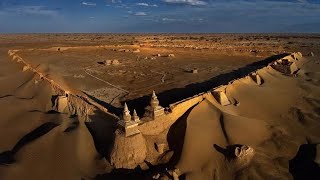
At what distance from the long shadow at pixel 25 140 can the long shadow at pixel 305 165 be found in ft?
30.4

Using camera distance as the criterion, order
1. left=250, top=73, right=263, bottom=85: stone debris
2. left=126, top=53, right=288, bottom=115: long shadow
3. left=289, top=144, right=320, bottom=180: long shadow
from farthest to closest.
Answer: left=250, top=73, right=263, bottom=85: stone debris, left=126, top=53, right=288, bottom=115: long shadow, left=289, top=144, right=320, bottom=180: long shadow

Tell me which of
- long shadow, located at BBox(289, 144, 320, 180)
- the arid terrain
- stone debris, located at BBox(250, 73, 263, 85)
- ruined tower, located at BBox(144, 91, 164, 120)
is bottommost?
long shadow, located at BBox(289, 144, 320, 180)

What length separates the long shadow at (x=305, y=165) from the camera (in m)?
10.3

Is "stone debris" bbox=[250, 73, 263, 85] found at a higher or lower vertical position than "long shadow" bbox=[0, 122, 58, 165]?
higher

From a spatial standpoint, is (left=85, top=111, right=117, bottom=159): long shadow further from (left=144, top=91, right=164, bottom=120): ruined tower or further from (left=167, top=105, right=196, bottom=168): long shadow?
(left=167, top=105, right=196, bottom=168): long shadow

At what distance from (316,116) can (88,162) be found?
10586 millimetres

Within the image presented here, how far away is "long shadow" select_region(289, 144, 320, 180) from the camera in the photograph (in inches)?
406

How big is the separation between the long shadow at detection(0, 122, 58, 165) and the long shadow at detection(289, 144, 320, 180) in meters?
9.27

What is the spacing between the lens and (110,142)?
38.9 ft

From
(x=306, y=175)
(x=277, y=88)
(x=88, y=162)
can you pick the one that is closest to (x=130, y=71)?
(x=277, y=88)

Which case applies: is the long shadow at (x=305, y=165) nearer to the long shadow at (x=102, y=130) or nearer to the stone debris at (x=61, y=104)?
the long shadow at (x=102, y=130)

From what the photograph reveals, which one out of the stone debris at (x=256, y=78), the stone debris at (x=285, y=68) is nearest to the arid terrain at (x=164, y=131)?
the stone debris at (x=256, y=78)

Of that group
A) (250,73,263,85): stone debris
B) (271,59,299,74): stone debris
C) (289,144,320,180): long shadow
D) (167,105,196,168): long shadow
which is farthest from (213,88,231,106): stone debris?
(271,59,299,74): stone debris

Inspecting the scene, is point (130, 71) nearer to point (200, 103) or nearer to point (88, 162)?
point (200, 103)
